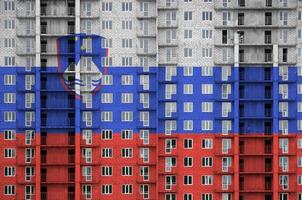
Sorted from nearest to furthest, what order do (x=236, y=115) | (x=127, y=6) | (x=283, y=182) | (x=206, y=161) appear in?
(x=236, y=115), (x=283, y=182), (x=206, y=161), (x=127, y=6)

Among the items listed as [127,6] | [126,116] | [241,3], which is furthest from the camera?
[241,3]

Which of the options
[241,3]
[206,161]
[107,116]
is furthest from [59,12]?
[206,161]

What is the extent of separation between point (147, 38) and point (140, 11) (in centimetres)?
418

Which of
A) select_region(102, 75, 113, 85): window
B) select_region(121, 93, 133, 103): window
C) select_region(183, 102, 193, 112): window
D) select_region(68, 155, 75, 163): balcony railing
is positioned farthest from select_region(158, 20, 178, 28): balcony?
select_region(68, 155, 75, 163): balcony railing

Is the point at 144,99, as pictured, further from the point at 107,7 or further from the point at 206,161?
the point at 107,7

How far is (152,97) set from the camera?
86.9 metres

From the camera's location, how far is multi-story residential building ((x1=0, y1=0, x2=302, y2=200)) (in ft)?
282

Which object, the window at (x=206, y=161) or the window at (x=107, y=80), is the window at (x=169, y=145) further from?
the window at (x=107, y=80)

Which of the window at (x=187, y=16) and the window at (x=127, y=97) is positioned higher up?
the window at (x=187, y=16)

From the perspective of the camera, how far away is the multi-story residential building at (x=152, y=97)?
3383 inches

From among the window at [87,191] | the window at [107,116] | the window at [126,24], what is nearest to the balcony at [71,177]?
the window at [87,191]

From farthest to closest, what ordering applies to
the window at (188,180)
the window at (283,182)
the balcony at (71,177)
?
the window at (188,180)
the window at (283,182)
the balcony at (71,177)

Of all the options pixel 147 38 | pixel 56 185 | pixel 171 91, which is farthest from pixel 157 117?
pixel 56 185

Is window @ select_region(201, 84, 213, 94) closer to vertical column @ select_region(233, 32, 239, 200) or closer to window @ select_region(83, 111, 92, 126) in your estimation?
vertical column @ select_region(233, 32, 239, 200)
